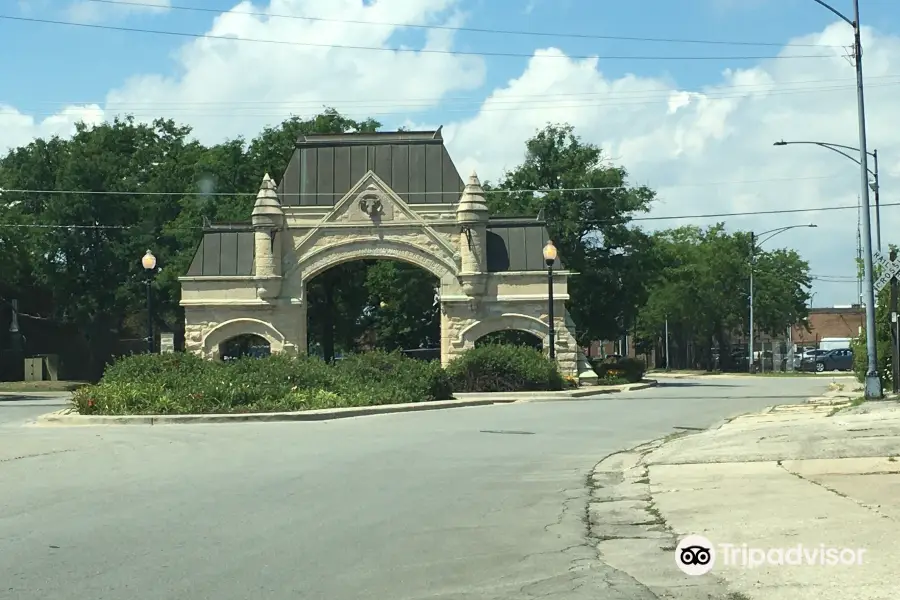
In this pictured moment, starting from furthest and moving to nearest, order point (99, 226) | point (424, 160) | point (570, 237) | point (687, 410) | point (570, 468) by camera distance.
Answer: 1. point (99, 226)
2. point (570, 237)
3. point (424, 160)
4. point (687, 410)
5. point (570, 468)

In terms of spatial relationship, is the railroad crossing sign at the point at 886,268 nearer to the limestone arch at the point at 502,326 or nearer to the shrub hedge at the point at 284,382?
the shrub hedge at the point at 284,382

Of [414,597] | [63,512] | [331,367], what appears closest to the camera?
[414,597]

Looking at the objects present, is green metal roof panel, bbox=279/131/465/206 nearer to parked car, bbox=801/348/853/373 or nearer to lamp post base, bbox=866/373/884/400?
lamp post base, bbox=866/373/884/400

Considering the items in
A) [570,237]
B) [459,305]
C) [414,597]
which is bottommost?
[414,597]

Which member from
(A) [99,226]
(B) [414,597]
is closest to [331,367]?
(B) [414,597]

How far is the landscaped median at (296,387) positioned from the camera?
81.4ft

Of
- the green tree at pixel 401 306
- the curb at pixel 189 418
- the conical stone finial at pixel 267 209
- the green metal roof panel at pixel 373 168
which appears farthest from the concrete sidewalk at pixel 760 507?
the green tree at pixel 401 306

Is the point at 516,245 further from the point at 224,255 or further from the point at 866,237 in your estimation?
the point at 866,237

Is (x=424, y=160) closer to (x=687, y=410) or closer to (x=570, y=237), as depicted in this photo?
(x=570, y=237)

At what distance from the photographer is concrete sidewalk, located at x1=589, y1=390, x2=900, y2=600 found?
7.55 meters

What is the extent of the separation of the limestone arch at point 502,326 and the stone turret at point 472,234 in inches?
81.7

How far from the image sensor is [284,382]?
28.2 m

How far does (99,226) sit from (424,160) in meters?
22.8

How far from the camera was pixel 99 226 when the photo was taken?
204ft
